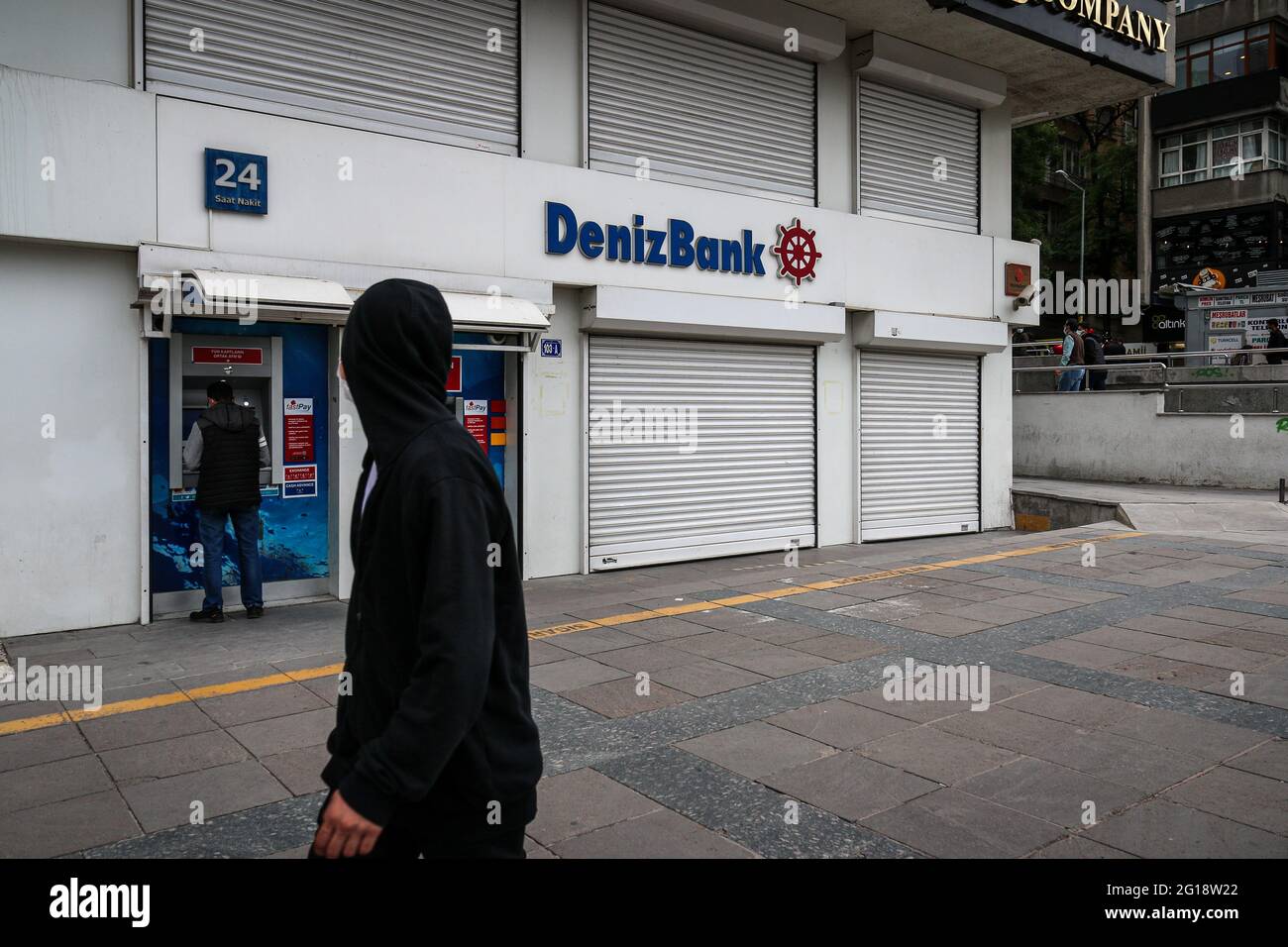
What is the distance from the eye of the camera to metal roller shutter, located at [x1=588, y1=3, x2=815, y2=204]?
33.0 feet

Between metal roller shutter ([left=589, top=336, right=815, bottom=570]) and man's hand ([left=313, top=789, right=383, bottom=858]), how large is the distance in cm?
811

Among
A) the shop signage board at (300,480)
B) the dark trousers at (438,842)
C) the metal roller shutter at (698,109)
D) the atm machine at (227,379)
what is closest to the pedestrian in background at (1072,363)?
the metal roller shutter at (698,109)

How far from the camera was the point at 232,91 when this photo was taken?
7.85 meters

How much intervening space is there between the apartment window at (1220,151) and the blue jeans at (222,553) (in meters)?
38.1

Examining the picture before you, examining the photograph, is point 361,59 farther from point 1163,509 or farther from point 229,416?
point 1163,509

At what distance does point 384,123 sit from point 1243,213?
36021 millimetres

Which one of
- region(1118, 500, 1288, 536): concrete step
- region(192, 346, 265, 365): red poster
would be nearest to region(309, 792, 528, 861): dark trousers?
region(192, 346, 265, 365): red poster

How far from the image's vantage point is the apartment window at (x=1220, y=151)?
35250mm

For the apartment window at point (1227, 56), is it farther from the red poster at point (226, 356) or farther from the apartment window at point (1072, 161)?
the red poster at point (226, 356)

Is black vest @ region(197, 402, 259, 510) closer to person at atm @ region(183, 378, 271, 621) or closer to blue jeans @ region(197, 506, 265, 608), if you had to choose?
person at atm @ region(183, 378, 271, 621)

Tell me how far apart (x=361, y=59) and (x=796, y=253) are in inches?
199
